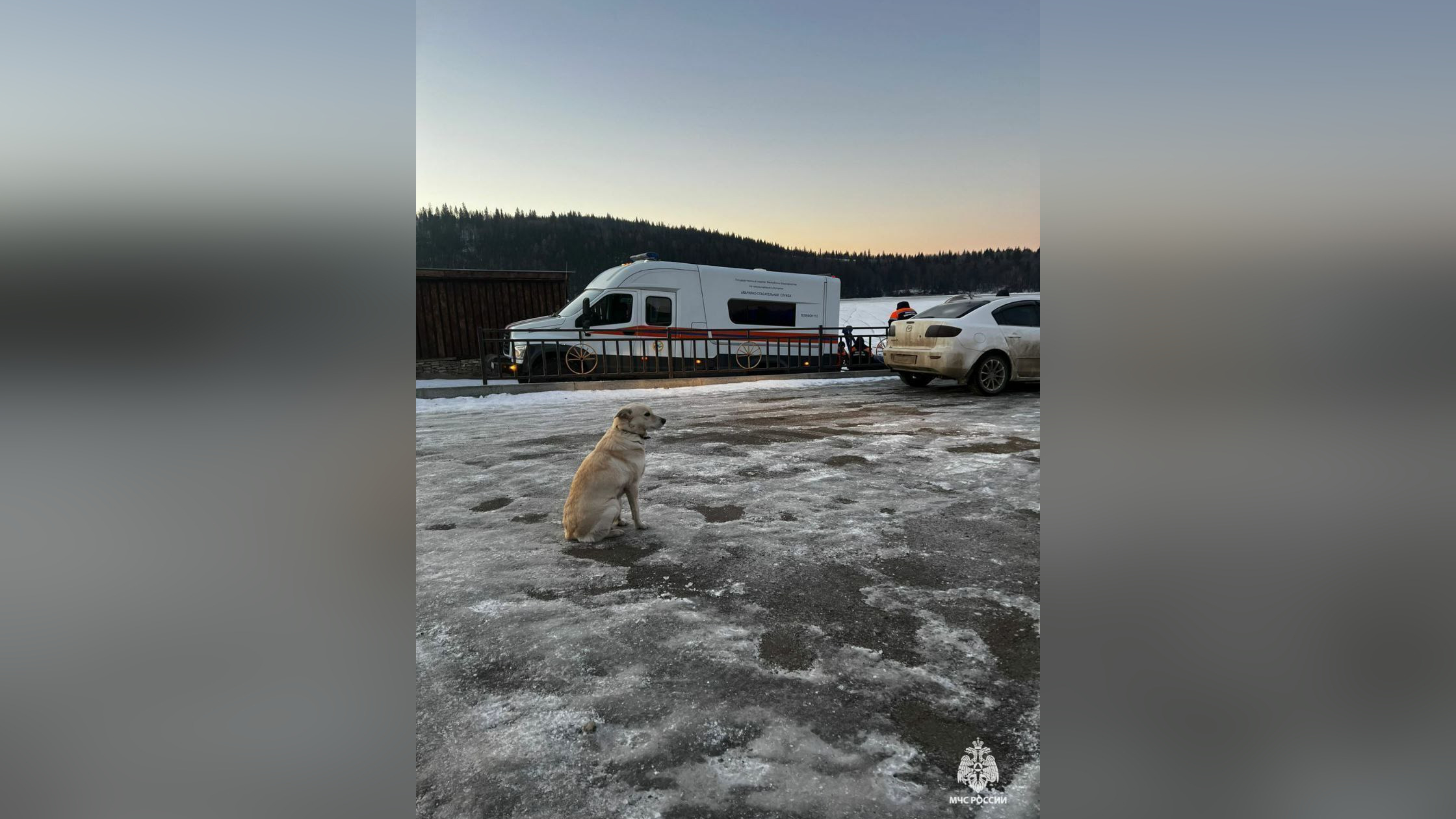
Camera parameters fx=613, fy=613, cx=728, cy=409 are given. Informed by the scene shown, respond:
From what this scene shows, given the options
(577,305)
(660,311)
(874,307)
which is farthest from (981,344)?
(874,307)

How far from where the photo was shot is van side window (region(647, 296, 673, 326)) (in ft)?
41.9

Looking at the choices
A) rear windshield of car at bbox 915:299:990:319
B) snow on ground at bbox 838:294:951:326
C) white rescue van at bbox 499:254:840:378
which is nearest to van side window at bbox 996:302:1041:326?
rear windshield of car at bbox 915:299:990:319

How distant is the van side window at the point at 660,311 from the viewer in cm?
1276

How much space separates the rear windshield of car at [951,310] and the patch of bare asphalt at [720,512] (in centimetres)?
646

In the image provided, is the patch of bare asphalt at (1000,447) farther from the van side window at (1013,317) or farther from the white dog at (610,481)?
the van side window at (1013,317)

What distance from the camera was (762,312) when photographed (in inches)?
571

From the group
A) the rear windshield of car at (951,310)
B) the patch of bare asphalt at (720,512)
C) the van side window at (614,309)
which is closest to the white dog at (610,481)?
the patch of bare asphalt at (720,512)

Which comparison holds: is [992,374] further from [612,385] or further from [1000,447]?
[612,385]
